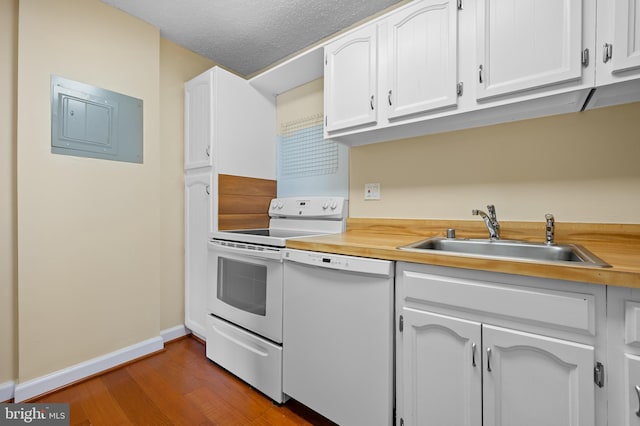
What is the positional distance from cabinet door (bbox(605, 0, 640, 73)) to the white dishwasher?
3.61 feet

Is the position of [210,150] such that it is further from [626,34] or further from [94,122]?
[626,34]

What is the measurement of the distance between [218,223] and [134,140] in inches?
33.6

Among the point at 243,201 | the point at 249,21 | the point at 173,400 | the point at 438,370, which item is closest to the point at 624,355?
the point at 438,370

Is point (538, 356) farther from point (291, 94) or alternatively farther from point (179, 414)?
point (291, 94)

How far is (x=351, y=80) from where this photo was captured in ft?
5.56

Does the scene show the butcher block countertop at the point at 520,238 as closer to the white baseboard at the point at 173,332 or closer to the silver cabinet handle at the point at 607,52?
the silver cabinet handle at the point at 607,52

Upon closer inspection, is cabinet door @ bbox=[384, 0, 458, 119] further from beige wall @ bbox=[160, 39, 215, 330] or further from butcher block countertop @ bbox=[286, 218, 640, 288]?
beige wall @ bbox=[160, 39, 215, 330]

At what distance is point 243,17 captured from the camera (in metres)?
2.03

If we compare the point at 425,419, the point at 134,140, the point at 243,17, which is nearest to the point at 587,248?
the point at 425,419

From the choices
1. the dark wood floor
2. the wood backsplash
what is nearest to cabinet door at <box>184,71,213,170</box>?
the wood backsplash

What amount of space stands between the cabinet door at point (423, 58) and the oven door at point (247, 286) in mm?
1080

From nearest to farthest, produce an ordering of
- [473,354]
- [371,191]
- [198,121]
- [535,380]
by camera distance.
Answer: [535,380], [473,354], [371,191], [198,121]

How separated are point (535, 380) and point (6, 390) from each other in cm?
259

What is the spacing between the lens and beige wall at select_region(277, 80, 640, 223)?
1.25 meters
